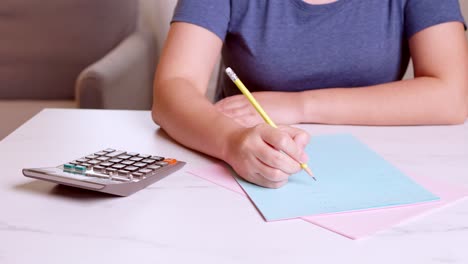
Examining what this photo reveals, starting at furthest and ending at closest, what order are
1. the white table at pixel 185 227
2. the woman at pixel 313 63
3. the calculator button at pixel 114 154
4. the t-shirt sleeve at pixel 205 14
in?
the t-shirt sleeve at pixel 205 14
the woman at pixel 313 63
the calculator button at pixel 114 154
the white table at pixel 185 227

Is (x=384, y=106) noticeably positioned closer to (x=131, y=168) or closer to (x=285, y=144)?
(x=285, y=144)

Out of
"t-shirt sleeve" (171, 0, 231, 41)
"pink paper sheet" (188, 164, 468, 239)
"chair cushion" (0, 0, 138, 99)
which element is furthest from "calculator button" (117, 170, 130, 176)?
"chair cushion" (0, 0, 138, 99)

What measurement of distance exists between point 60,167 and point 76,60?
1668 millimetres

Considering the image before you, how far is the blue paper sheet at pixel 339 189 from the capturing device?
664 mm

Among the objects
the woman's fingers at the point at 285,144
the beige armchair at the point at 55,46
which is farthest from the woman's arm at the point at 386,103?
the beige armchair at the point at 55,46

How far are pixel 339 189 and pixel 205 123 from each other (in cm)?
25

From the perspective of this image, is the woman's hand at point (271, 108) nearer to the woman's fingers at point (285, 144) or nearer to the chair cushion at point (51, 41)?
the woman's fingers at point (285, 144)

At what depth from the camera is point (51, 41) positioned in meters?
2.33

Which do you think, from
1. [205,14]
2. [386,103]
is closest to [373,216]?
[386,103]

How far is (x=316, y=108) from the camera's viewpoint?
1013mm

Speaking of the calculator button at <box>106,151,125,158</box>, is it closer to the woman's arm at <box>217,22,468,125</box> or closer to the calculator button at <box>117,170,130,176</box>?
the calculator button at <box>117,170,130,176</box>

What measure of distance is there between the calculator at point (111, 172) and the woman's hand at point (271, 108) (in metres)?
0.23

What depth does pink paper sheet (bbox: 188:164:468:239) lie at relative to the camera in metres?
0.61

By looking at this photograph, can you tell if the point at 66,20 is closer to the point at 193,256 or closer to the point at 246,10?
the point at 246,10
